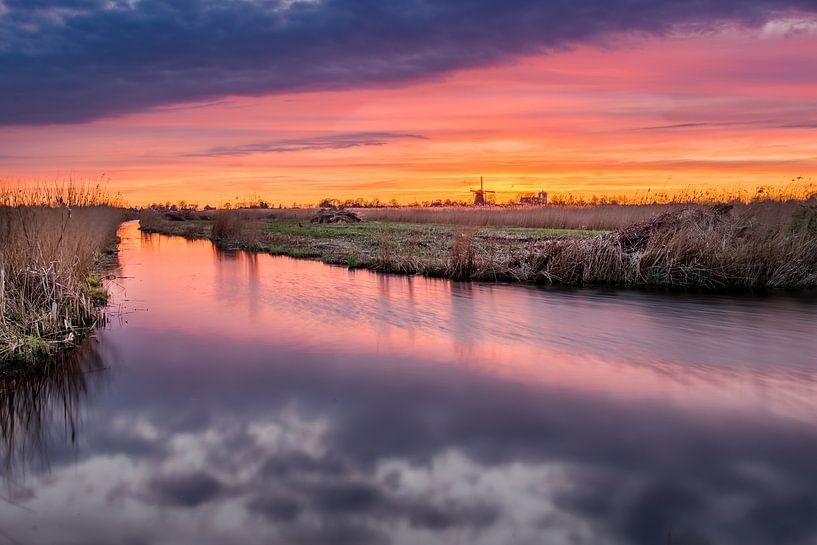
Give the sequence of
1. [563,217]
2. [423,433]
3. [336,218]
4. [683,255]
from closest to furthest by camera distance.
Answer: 1. [423,433]
2. [683,255]
3. [563,217]
4. [336,218]

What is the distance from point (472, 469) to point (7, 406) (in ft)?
18.7

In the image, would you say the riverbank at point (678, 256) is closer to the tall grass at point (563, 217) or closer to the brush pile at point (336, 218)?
the tall grass at point (563, 217)

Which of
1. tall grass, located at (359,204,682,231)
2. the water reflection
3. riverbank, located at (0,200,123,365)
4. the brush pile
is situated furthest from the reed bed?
the brush pile

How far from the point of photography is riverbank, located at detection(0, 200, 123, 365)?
8414 millimetres

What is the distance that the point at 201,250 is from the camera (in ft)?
98.4

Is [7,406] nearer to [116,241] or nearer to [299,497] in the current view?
[299,497]

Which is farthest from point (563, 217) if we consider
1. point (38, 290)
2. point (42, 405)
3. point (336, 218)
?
point (42, 405)

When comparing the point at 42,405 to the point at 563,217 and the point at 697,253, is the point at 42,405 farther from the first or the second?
the point at 563,217

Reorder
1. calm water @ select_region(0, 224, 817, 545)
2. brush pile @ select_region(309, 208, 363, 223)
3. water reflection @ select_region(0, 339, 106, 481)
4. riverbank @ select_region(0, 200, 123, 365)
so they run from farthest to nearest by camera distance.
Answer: brush pile @ select_region(309, 208, 363, 223) < riverbank @ select_region(0, 200, 123, 365) < water reflection @ select_region(0, 339, 106, 481) < calm water @ select_region(0, 224, 817, 545)

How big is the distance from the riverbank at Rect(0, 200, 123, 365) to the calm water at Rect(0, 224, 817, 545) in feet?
1.94

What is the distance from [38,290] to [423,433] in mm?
7191

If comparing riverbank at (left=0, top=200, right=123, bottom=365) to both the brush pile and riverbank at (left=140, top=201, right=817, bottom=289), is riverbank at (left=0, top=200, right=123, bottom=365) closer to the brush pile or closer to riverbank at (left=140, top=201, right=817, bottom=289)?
riverbank at (left=140, top=201, right=817, bottom=289)

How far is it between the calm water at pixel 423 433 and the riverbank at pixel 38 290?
1.94 feet

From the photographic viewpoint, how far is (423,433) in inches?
252
